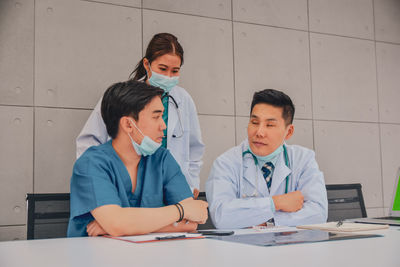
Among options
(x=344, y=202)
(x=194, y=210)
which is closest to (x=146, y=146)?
(x=194, y=210)

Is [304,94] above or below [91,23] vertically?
below

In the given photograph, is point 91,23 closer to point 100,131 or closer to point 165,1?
point 165,1

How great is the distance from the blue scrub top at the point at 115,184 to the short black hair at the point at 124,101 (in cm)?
11

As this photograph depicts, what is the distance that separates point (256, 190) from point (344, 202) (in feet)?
1.57

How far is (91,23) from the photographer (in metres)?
3.13

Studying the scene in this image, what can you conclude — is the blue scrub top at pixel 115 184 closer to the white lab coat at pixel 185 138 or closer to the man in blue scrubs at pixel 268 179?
the man in blue scrubs at pixel 268 179

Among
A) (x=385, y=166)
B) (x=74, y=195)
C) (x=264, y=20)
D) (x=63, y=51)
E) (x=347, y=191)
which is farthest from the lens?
(x=385, y=166)

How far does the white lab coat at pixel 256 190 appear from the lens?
1937mm

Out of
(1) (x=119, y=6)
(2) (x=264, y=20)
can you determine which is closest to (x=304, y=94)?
(2) (x=264, y=20)

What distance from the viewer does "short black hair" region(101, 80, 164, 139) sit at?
1.83 m

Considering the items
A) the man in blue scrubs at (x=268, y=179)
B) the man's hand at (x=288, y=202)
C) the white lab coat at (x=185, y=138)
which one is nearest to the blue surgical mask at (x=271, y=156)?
the man in blue scrubs at (x=268, y=179)

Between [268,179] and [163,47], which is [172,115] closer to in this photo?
[163,47]

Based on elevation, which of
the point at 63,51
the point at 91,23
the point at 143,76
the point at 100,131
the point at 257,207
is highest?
the point at 91,23

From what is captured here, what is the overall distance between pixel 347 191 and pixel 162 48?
1.24 metres
